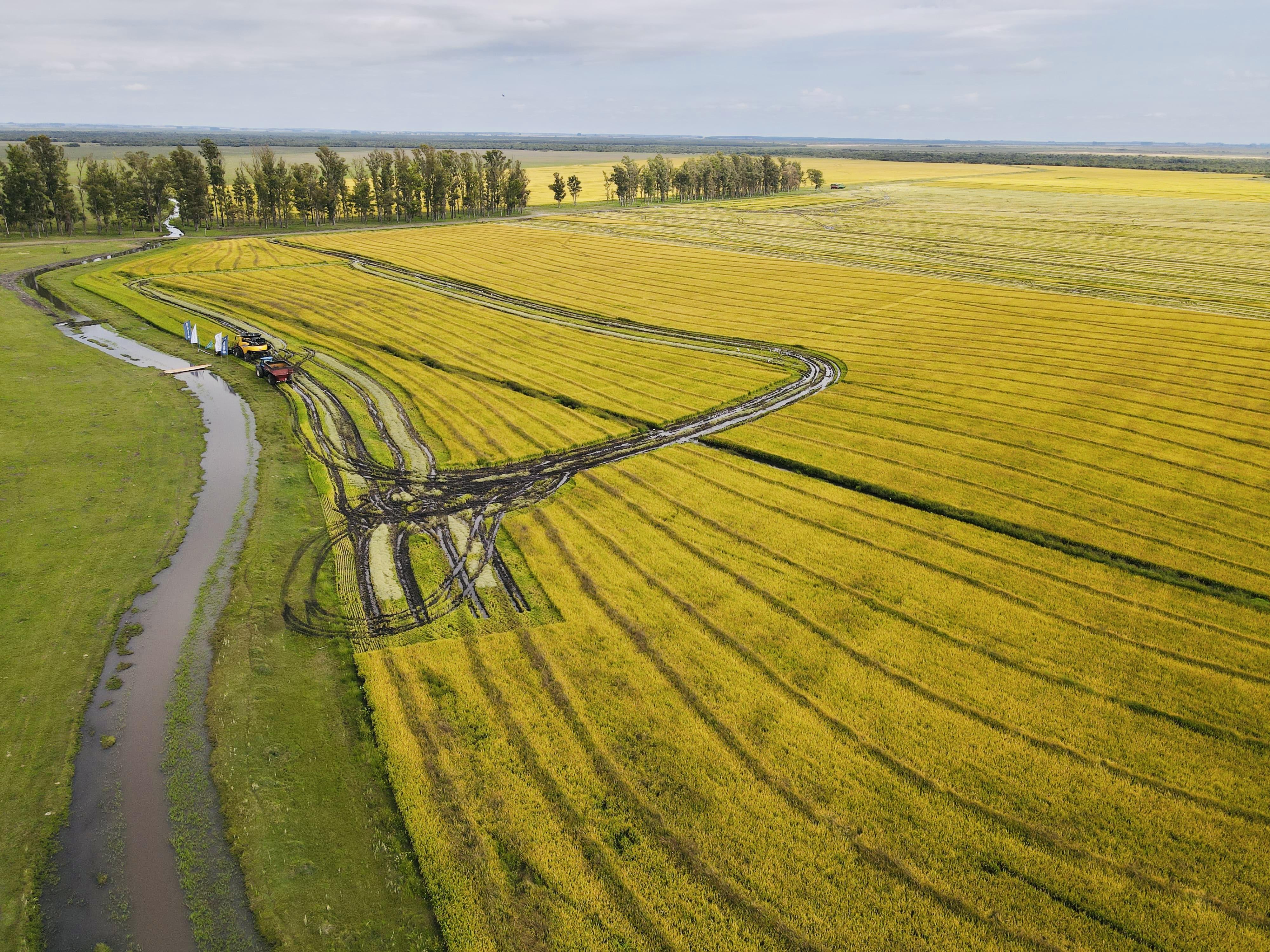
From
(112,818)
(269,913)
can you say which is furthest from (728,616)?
(112,818)

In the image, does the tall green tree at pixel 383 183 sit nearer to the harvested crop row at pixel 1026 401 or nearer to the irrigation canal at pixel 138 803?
the harvested crop row at pixel 1026 401

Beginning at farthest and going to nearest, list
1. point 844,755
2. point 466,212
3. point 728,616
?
point 466,212 → point 728,616 → point 844,755

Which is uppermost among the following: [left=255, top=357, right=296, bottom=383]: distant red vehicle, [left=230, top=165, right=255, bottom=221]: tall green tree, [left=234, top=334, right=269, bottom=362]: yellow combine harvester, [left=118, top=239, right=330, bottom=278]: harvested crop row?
[left=230, top=165, right=255, bottom=221]: tall green tree

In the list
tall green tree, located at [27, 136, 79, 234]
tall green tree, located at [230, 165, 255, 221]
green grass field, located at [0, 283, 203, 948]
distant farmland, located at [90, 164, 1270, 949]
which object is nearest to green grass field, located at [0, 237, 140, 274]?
tall green tree, located at [27, 136, 79, 234]

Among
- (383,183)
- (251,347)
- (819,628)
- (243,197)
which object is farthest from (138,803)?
(383,183)

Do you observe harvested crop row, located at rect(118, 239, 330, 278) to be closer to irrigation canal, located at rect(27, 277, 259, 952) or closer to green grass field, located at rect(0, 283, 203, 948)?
green grass field, located at rect(0, 283, 203, 948)

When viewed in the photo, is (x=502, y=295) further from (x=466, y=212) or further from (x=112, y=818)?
(x=466, y=212)

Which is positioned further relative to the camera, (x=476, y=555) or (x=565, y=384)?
(x=565, y=384)
